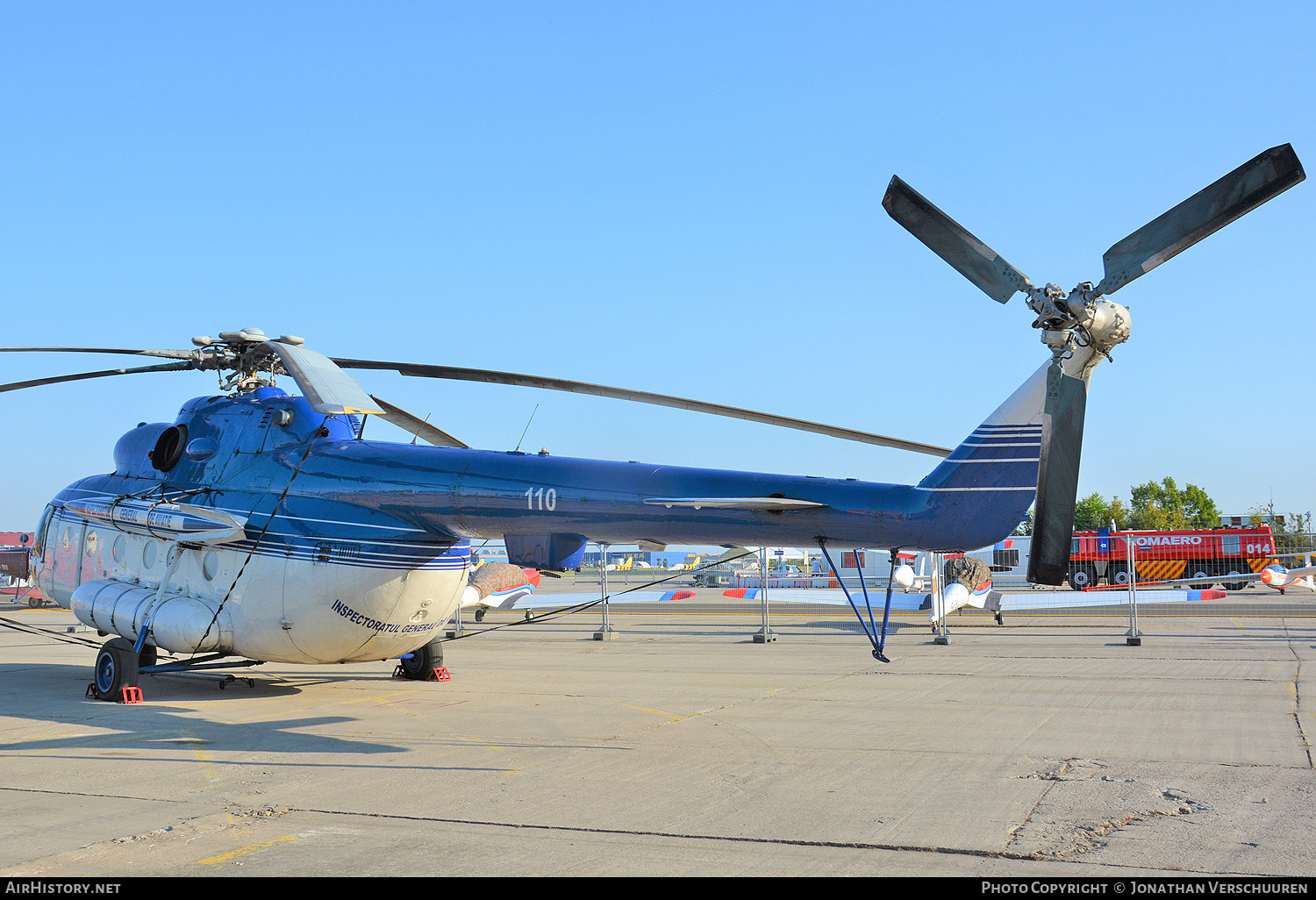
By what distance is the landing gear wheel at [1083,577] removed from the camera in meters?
46.4

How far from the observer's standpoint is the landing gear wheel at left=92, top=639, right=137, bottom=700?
13.1 meters

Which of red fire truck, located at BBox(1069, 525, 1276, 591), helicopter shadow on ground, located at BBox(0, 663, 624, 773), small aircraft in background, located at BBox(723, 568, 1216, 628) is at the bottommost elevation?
helicopter shadow on ground, located at BBox(0, 663, 624, 773)

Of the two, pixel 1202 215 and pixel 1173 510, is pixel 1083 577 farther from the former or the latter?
pixel 1173 510

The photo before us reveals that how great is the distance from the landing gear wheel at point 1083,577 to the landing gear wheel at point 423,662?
3728 cm

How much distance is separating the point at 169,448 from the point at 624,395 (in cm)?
710

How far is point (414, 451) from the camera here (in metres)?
12.2

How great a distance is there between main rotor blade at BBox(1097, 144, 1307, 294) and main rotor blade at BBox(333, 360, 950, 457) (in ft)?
10.9

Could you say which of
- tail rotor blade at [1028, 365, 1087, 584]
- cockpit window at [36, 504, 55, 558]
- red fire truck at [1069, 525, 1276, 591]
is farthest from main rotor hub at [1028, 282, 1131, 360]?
red fire truck at [1069, 525, 1276, 591]

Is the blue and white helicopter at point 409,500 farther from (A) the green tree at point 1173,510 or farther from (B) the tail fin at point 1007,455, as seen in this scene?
(A) the green tree at point 1173,510

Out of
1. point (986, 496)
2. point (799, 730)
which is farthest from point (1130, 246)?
point (799, 730)

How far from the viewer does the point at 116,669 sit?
43.2 feet

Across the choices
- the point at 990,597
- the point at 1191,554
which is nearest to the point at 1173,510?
the point at 1191,554

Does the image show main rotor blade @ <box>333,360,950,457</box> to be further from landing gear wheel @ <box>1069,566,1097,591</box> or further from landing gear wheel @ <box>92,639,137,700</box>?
landing gear wheel @ <box>1069,566,1097,591</box>

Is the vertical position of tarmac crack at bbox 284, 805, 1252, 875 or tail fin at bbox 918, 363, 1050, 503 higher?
tail fin at bbox 918, 363, 1050, 503
